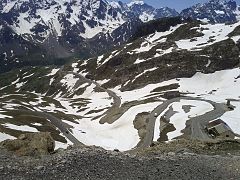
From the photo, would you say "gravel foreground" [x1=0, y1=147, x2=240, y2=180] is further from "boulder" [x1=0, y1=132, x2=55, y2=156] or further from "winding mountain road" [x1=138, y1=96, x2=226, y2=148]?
"winding mountain road" [x1=138, y1=96, x2=226, y2=148]

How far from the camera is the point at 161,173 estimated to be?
87.5 ft

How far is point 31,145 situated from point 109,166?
721 cm

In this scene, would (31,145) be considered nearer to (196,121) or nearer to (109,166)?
(109,166)

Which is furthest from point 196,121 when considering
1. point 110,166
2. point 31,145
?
point 110,166

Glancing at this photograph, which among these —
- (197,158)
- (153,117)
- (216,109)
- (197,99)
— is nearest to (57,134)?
(153,117)

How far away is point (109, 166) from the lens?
88.5 ft

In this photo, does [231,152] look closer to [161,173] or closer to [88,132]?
[161,173]

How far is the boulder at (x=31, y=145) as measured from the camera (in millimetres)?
29453

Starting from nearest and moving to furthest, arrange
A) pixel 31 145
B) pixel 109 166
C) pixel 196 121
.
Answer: pixel 109 166
pixel 31 145
pixel 196 121

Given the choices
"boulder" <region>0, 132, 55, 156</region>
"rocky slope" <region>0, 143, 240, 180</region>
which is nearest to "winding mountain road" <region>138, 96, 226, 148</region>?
"rocky slope" <region>0, 143, 240, 180</region>

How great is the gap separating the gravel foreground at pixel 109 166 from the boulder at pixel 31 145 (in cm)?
106

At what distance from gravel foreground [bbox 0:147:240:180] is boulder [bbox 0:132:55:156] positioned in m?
1.06

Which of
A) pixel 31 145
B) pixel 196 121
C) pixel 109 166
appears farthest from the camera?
pixel 196 121

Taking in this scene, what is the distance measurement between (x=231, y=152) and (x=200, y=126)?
273 feet
